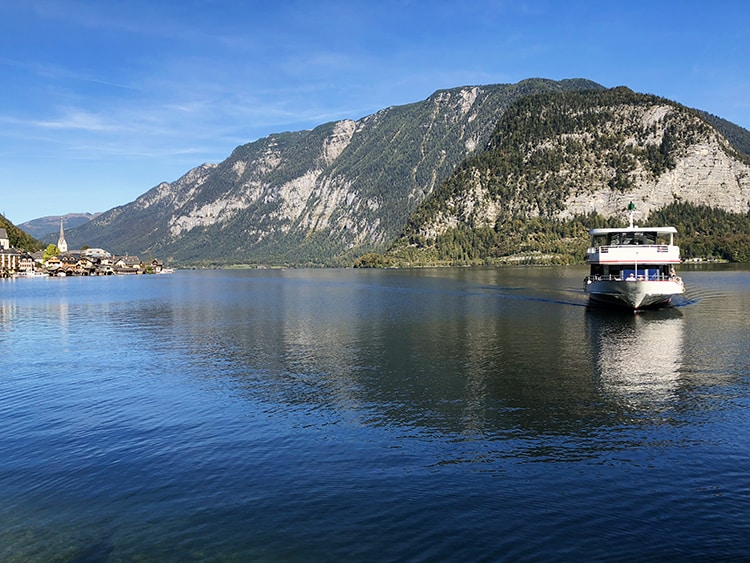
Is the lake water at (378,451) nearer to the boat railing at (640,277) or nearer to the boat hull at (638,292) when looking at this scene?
the boat hull at (638,292)

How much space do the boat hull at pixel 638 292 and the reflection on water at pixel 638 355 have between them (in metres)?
3.40

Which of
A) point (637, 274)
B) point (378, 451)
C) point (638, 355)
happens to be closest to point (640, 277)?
point (637, 274)

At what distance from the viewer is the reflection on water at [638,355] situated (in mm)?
41688

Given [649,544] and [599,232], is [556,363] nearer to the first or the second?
[649,544]

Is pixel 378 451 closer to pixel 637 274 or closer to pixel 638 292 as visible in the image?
pixel 638 292

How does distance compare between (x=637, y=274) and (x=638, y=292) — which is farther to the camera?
(x=637, y=274)

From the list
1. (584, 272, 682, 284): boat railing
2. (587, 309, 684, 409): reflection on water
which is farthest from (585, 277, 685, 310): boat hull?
(587, 309, 684, 409): reflection on water

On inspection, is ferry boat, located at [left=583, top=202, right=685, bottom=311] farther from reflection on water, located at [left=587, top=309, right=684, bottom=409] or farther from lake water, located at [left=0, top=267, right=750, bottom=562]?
lake water, located at [left=0, top=267, right=750, bottom=562]

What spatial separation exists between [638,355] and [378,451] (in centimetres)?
3879

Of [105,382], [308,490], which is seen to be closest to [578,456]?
[308,490]

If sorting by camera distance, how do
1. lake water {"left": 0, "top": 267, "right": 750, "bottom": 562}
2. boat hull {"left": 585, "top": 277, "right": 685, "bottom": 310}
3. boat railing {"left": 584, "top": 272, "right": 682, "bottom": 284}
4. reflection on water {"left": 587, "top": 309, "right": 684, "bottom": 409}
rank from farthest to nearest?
boat railing {"left": 584, "top": 272, "right": 682, "bottom": 284}, boat hull {"left": 585, "top": 277, "right": 685, "bottom": 310}, reflection on water {"left": 587, "top": 309, "right": 684, "bottom": 409}, lake water {"left": 0, "top": 267, "right": 750, "bottom": 562}

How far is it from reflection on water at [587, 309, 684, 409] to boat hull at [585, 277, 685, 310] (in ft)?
11.2

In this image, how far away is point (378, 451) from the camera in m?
29.6

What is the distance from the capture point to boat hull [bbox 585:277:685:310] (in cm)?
9362
